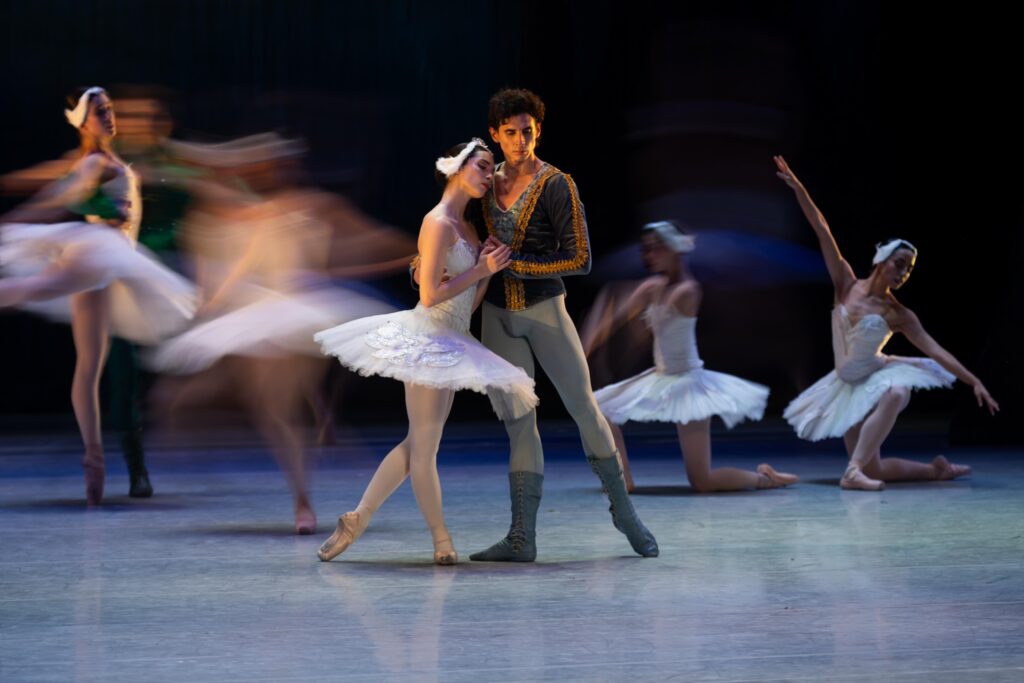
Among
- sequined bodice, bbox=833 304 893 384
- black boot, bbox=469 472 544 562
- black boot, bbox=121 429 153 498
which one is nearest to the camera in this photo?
black boot, bbox=469 472 544 562

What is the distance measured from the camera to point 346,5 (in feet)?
29.0

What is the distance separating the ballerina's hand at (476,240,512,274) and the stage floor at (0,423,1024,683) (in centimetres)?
83

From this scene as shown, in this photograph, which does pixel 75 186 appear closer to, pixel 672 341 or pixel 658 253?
pixel 658 253

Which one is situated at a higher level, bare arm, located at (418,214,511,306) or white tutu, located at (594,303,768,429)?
bare arm, located at (418,214,511,306)

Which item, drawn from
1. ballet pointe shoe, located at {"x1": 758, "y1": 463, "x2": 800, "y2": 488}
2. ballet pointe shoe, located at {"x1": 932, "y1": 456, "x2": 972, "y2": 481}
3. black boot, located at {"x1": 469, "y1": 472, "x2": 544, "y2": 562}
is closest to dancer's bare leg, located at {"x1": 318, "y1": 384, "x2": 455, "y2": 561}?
black boot, located at {"x1": 469, "y1": 472, "x2": 544, "y2": 562}

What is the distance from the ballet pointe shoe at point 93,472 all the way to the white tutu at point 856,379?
285 centimetres

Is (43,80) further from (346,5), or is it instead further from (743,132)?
(743,132)

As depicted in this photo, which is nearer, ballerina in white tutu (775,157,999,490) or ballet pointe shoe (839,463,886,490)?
ballet pointe shoe (839,463,886,490)

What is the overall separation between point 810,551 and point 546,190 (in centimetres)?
133

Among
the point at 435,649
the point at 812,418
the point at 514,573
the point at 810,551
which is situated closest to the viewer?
the point at 435,649

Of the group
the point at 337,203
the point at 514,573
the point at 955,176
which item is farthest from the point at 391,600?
the point at 955,176

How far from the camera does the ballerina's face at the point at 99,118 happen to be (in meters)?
4.98

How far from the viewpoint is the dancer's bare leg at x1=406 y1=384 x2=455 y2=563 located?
3.74 meters

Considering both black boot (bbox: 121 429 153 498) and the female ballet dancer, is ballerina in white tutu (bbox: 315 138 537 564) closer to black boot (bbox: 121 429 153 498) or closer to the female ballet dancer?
the female ballet dancer
